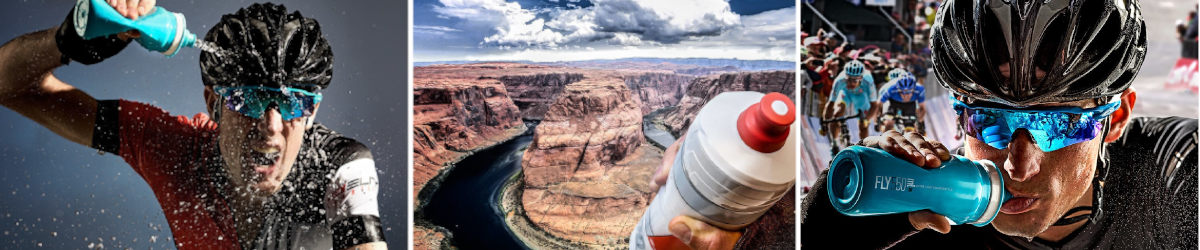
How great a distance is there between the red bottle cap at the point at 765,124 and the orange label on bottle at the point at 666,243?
1.19 ft

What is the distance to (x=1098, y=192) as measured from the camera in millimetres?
2096

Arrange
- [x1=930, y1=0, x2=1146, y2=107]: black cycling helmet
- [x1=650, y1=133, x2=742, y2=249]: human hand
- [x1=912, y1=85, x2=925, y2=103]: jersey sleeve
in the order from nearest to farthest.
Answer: [x1=930, y1=0, x2=1146, y2=107]: black cycling helmet < [x1=650, y1=133, x2=742, y2=249]: human hand < [x1=912, y1=85, x2=925, y2=103]: jersey sleeve

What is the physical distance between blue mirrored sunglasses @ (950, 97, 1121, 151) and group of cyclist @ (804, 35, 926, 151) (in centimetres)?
68

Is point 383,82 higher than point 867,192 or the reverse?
higher

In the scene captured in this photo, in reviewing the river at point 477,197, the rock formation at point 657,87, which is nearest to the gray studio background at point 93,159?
the river at point 477,197

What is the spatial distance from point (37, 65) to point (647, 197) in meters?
1.68

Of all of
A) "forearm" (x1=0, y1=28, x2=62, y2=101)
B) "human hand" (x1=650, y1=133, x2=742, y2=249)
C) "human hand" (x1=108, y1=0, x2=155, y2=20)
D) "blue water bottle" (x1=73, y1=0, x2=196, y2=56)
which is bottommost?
"human hand" (x1=650, y1=133, x2=742, y2=249)

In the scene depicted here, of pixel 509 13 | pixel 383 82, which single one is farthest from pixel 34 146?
pixel 509 13

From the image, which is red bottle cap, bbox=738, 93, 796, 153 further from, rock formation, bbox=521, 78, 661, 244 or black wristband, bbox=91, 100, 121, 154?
black wristband, bbox=91, 100, 121, 154

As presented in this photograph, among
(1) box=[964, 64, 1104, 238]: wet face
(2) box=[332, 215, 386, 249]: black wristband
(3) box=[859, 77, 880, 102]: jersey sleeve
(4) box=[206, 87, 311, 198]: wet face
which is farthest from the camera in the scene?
(3) box=[859, 77, 880, 102]: jersey sleeve

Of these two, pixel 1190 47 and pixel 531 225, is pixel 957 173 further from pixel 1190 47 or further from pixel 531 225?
pixel 531 225

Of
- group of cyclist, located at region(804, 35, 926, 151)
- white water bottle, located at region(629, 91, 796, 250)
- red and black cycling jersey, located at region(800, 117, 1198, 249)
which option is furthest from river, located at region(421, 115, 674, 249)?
red and black cycling jersey, located at region(800, 117, 1198, 249)

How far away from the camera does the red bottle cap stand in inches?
92.0

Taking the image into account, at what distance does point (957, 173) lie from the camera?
1.93 m
